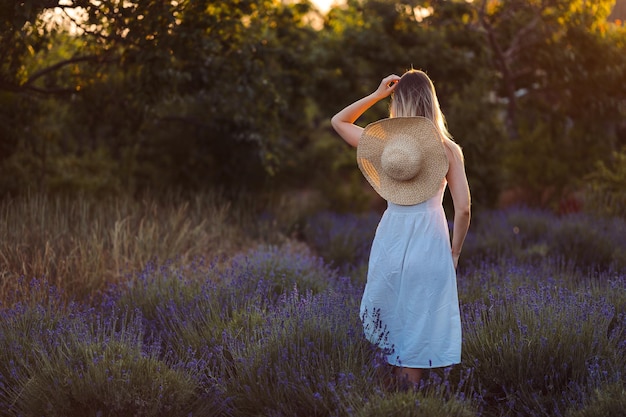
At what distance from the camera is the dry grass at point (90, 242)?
6.23 m

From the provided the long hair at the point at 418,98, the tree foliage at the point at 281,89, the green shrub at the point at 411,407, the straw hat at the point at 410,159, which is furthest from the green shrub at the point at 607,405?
the tree foliage at the point at 281,89

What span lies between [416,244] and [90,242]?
4009 millimetres

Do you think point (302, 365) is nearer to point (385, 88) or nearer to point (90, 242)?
point (385, 88)

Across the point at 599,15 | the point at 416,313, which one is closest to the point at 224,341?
the point at 416,313

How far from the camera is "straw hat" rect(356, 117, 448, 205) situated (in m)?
3.86

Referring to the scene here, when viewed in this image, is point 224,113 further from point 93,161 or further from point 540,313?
point 540,313

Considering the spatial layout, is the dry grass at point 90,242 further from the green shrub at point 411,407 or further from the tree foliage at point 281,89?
the green shrub at point 411,407

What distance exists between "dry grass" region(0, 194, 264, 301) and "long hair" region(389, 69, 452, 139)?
11.2 feet

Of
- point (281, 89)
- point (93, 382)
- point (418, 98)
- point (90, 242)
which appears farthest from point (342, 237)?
point (93, 382)

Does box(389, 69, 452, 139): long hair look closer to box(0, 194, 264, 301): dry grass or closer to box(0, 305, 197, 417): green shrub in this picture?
box(0, 305, 197, 417): green shrub

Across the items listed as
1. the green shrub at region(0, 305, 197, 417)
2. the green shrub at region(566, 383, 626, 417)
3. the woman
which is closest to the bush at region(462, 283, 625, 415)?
the green shrub at region(566, 383, 626, 417)

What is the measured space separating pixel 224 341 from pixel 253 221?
644 centimetres

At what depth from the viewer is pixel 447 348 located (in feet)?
12.3

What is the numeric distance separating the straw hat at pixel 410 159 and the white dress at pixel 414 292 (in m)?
0.07
